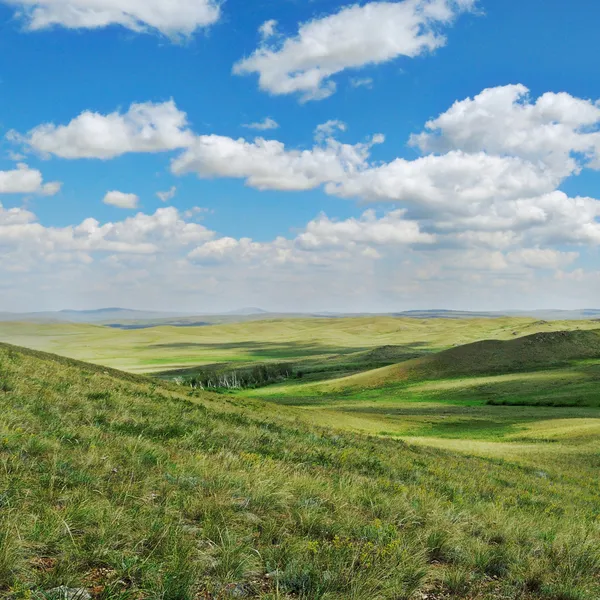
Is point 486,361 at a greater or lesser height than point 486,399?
greater

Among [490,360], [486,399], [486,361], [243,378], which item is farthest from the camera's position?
[243,378]

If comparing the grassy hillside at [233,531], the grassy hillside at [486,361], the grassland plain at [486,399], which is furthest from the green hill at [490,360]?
the grassy hillside at [233,531]

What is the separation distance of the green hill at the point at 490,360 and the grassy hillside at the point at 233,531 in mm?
105654

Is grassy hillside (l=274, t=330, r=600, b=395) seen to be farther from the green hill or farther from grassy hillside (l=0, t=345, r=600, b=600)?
grassy hillside (l=0, t=345, r=600, b=600)

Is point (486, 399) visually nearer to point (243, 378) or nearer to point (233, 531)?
point (243, 378)

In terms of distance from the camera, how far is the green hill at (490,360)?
120m

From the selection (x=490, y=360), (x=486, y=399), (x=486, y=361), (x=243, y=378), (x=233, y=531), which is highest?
(x=233, y=531)

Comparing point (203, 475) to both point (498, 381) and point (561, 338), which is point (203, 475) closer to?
point (498, 381)

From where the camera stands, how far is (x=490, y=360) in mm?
127250

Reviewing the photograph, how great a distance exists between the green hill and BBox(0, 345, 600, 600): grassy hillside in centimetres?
10565

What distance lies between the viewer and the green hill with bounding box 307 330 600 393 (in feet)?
393

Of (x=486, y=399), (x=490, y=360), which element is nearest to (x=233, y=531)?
(x=486, y=399)

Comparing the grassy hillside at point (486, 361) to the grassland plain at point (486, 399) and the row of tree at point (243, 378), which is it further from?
the row of tree at point (243, 378)

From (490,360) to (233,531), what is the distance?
131 m
